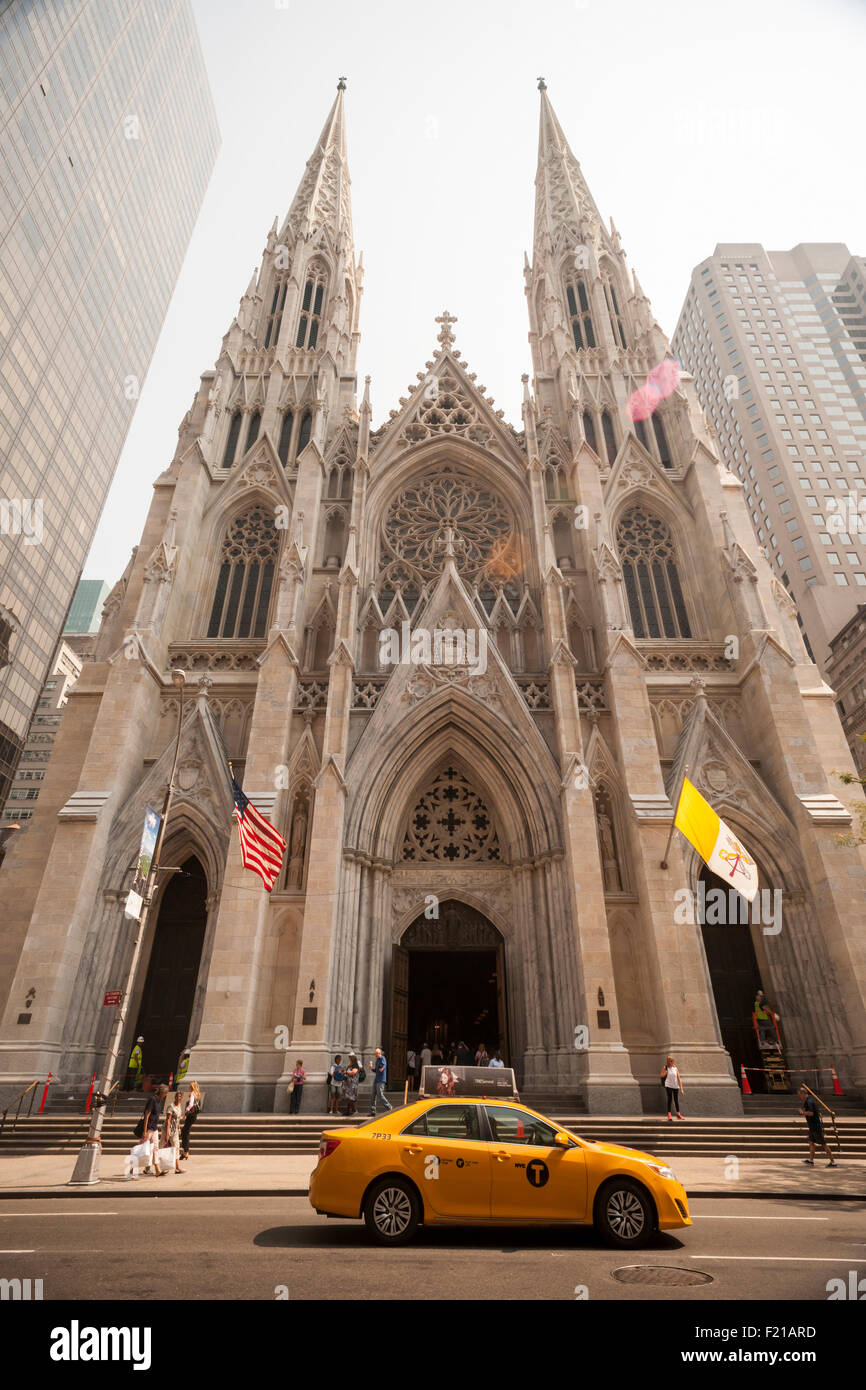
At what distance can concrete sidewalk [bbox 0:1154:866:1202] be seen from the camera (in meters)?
9.91

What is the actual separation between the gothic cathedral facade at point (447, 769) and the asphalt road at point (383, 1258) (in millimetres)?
8630

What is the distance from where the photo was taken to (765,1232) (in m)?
7.57

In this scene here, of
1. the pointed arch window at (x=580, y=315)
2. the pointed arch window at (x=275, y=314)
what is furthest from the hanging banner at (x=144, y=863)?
the pointed arch window at (x=580, y=315)

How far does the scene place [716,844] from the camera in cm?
1537

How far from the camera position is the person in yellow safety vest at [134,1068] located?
59.3ft

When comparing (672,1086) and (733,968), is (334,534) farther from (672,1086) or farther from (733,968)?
(672,1086)

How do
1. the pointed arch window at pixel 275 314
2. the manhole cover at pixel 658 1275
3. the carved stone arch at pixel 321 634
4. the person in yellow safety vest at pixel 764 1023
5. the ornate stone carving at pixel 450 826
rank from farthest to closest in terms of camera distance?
the pointed arch window at pixel 275 314 < the carved stone arch at pixel 321 634 < the ornate stone carving at pixel 450 826 < the person in yellow safety vest at pixel 764 1023 < the manhole cover at pixel 658 1275

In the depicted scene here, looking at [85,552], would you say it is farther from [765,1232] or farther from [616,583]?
[765,1232]

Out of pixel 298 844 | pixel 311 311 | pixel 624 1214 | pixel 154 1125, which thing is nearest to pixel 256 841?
pixel 298 844

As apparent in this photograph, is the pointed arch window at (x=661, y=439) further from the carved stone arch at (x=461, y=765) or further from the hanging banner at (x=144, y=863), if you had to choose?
the hanging banner at (x=144, y=863)

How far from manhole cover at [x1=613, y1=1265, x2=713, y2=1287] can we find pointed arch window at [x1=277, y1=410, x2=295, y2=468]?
90.6ft

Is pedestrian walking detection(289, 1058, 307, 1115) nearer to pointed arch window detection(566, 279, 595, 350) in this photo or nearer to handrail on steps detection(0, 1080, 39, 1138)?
handrail on steps detection(0, 1080, 39, 1138)

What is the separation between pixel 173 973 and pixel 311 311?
30.3m

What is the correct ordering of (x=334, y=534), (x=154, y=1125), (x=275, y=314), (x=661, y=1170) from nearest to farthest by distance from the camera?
(x=661, y=1170) → (x=154, y=1125) → (x=334, y=534) → (x=275, y=314)
